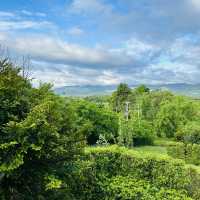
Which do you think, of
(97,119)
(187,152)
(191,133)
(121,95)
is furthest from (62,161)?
(121,95)

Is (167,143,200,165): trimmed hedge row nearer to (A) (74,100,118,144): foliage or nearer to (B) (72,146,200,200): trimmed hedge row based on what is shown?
(A) (74,100,118,144): foliage

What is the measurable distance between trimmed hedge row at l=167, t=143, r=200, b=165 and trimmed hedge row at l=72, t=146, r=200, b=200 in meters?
28.0

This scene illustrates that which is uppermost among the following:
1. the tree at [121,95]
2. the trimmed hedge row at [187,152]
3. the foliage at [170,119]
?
the tree at [121,95]

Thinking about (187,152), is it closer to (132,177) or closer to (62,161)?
(132,177)

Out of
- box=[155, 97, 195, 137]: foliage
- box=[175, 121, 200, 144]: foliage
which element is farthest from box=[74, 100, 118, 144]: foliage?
box=[155, 97, 195, 137]: foliage

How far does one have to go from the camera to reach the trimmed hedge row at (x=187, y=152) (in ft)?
140

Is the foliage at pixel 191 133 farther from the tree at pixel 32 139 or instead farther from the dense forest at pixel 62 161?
the tree at pixel 32 139

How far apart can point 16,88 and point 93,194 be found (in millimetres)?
5498

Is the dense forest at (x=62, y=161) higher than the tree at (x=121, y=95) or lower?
lower

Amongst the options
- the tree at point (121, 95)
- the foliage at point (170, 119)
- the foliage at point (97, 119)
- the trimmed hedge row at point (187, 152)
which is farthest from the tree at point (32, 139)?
the tree at point (121, 95)

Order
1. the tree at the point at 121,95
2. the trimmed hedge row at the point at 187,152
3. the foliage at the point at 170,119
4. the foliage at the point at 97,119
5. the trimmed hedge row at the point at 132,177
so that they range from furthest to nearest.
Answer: the tree at the point at 121,95 → the foliage at the point at 170,119 → the foliage at the point at 97,119 → the trimmed hedge row at the point at 187,152 → the trimmed hedge row at the point at 132,177

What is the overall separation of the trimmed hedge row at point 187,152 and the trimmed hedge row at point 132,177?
2795 centimetres

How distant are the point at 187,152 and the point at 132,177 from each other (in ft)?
99.6

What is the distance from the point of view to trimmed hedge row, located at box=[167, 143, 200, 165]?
4279cm
